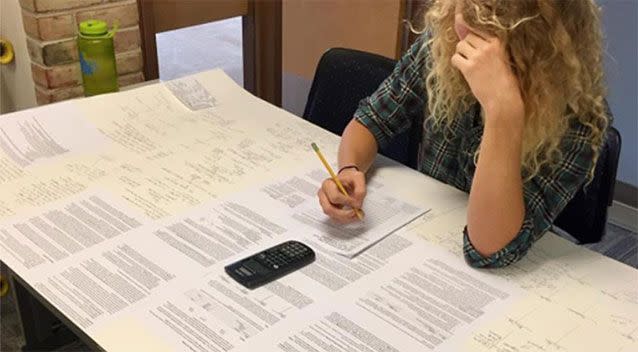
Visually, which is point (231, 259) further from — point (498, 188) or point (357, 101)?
point (357, 101)

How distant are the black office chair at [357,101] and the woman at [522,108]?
0.21 metres

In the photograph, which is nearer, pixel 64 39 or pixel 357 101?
pixel 357 101

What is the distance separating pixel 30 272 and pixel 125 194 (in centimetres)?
27

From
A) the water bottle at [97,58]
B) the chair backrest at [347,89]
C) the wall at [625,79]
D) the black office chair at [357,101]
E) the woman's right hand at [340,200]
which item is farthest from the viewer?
the wall at [625,79]

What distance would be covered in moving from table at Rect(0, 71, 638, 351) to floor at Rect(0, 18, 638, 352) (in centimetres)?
123

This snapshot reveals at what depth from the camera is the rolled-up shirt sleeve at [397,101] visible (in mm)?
1429

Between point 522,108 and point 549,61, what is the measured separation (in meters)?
0.08

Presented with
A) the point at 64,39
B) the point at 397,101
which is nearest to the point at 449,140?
the point at 397,101

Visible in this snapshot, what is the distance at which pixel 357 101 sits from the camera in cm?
168

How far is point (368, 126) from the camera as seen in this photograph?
1.45m

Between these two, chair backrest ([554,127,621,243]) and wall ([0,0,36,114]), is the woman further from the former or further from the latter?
wall ([0,0,36,114])

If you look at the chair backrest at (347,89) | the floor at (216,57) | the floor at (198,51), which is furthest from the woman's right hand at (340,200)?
the floor at (198,51)

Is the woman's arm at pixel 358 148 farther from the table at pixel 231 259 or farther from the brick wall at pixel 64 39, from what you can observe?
the brick wall at pixel 64 39

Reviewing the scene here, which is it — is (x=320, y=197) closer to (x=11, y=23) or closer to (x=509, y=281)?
(x=509, y=281)
